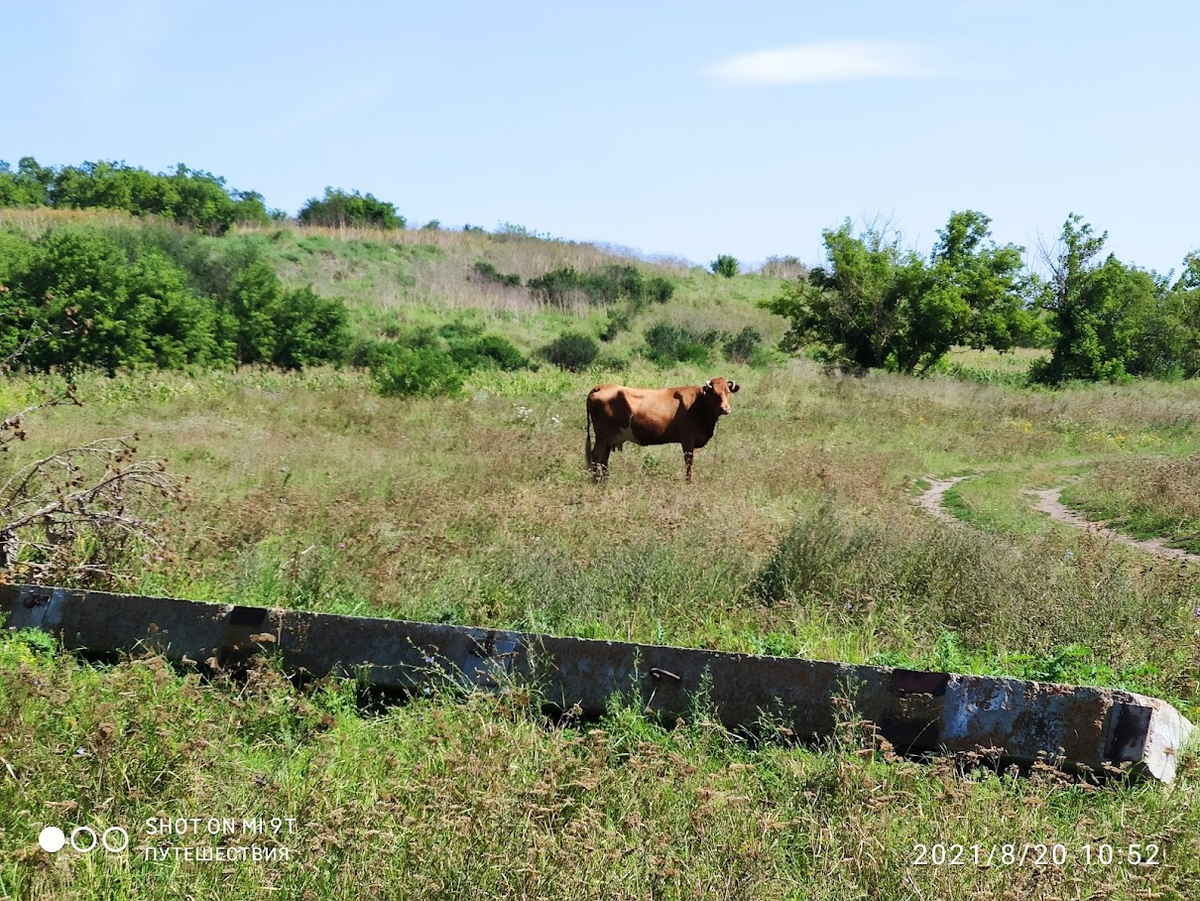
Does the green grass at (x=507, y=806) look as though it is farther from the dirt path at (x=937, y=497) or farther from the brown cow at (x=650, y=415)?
the brown cow at (x=650, y=415)

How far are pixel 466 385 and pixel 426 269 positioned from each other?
2051 centimetres

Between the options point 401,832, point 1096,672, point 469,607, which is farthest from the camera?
point 469,607

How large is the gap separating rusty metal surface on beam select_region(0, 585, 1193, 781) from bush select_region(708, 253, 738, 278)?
57247 mm

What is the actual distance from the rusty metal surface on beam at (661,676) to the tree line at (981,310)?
31.5 m

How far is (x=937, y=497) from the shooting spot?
14.8m

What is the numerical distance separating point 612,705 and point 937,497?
1109cm

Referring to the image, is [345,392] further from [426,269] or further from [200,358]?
[426,269]

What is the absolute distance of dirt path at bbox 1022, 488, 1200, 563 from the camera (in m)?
10.3

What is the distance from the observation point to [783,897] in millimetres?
3391

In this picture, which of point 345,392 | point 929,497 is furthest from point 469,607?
point 345,392

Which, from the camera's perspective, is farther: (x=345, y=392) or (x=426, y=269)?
(x=426, y=269)

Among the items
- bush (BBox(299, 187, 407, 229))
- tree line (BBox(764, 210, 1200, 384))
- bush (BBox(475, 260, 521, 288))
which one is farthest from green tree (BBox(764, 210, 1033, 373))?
bush (BBox(299, 187, 407, 229))

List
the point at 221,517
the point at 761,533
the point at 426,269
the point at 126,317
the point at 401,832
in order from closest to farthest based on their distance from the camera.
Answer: the point at 401,832 < the point at 221,517 < the point at 761,533 < the point at 126,317 < the point at 426,269

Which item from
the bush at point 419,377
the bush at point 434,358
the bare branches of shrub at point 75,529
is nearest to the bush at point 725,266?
the bush at point 434,358
